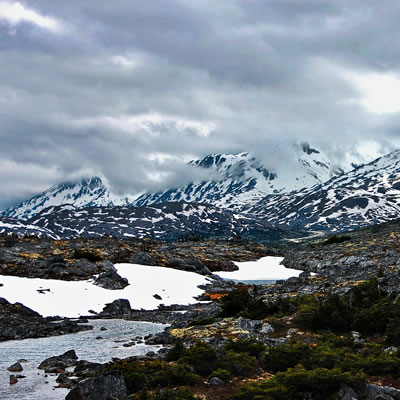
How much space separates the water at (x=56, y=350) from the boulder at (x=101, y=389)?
2.90 meters

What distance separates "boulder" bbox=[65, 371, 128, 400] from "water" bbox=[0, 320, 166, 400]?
290 cm

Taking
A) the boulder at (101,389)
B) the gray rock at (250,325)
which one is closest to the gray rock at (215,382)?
the boulder at (101,389)

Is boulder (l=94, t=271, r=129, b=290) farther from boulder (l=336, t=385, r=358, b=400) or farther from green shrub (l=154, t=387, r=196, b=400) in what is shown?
boulder (l=336, t=385, r=358, b=400)

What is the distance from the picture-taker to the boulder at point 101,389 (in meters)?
20.0

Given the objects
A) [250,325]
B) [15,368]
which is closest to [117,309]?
[250,325]

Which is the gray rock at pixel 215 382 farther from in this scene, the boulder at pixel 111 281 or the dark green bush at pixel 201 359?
the boulder at pixel 111 281

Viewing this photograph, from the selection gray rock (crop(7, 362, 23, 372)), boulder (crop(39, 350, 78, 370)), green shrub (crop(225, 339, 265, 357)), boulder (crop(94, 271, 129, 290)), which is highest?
boulder (crop(94, 271, 129, 290))

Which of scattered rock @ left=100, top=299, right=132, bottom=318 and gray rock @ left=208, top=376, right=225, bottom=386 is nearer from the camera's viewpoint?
gray rock @ left=208, top=376, right=225, bottom=386

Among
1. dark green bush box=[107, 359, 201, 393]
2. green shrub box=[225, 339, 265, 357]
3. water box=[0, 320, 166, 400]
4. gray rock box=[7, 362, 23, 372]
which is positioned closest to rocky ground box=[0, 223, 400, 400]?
dark green bush box=[107, 359, 201, 393]

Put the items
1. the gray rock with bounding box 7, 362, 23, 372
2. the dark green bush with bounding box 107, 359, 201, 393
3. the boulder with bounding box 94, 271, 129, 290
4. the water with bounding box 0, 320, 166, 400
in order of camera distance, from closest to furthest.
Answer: the dark green bush with bounding box 107, 359, 201, 393 → the water with bounding box 0, 320, 166, 400 → the gray rock with bounding box 7, 362, 23, 372 → the boulder with bounding box 94, 271, 129, 290

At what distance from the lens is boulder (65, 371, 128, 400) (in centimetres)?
1997

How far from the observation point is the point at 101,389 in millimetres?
20188

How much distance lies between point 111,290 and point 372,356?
4460 cm

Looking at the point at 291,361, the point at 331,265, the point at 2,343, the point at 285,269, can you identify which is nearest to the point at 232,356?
the point at 291,361
